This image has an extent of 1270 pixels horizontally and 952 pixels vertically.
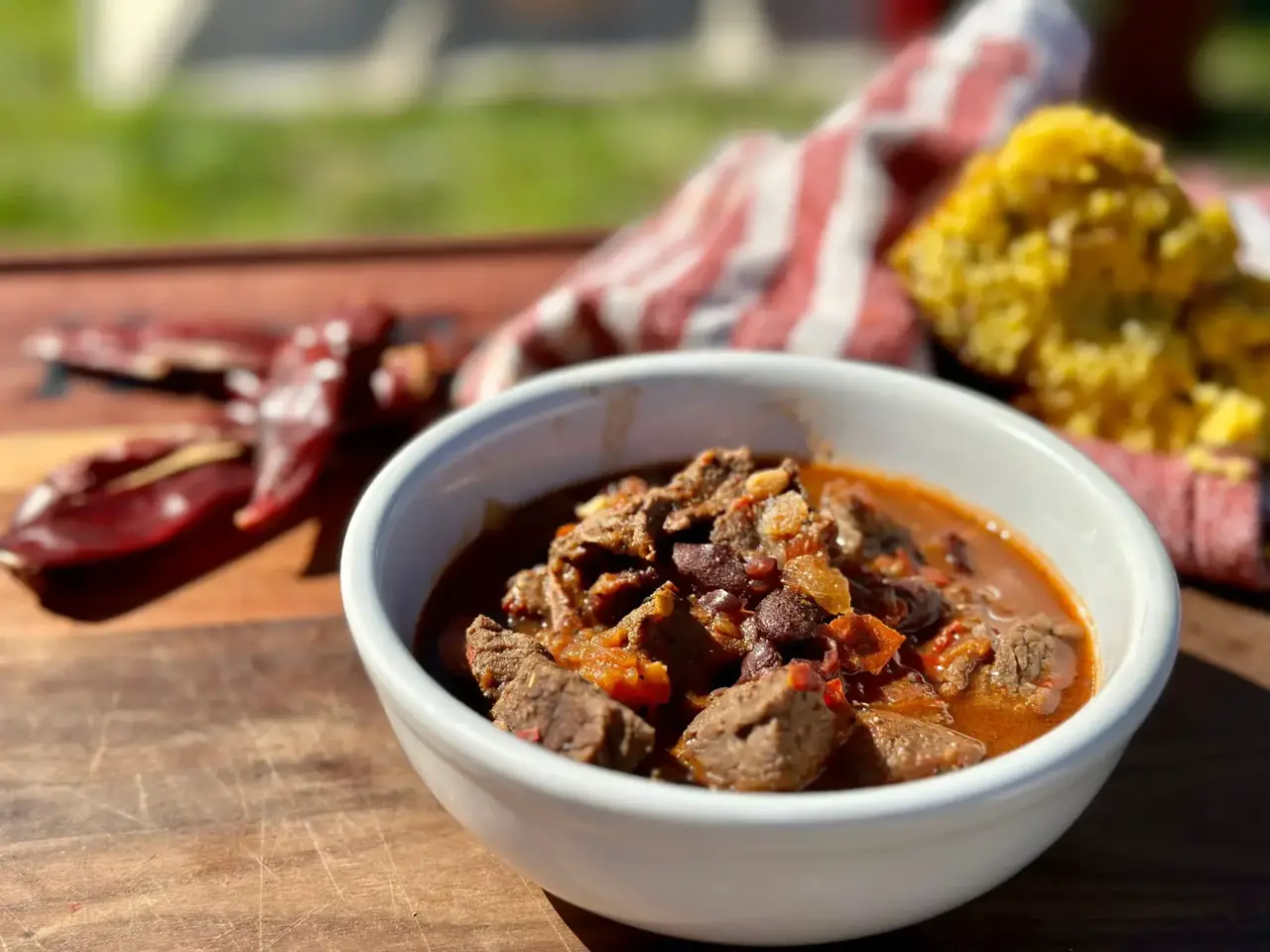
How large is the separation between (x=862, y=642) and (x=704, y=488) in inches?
24.5

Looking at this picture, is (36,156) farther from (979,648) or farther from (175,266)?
(979,648)

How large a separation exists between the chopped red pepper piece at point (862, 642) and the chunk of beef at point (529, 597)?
0.66m

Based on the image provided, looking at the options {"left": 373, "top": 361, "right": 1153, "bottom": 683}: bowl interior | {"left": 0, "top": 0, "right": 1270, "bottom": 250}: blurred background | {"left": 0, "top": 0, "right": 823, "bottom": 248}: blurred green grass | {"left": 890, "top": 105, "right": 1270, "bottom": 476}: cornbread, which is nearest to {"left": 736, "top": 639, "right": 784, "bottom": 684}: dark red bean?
{"left": 373, "top": 361, "right": 1153, "bottom": 683}: bowl interior

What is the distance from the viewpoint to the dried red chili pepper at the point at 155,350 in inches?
173

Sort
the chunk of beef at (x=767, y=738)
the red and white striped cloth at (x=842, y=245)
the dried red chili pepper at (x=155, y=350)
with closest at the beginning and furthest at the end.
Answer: the chunk of beef at (x=767, y=738)
the red and white striped cloth at (x=842, y=245)
the dried red chili pepper at (x=155, y=350)

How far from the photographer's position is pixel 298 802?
9.50ft

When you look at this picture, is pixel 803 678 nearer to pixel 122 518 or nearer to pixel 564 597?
pixel 564 597

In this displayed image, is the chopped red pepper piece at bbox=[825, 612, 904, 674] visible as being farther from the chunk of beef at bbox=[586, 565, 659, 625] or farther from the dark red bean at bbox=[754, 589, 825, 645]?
the chunk of beef at bbox=[586, 565, 659, 625]

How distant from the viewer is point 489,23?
1098 centimetres

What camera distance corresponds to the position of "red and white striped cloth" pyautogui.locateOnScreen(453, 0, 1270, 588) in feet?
13.2

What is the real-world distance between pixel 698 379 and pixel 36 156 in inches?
273

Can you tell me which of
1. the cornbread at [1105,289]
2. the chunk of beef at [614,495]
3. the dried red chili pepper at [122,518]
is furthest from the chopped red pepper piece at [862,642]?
the dried red chili pepper at [122,518]

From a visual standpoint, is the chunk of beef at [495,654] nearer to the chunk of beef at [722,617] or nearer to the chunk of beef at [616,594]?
the chunk of beef at [616,594]

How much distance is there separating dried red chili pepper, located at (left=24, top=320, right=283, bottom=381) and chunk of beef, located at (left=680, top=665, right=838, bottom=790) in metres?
2.59
